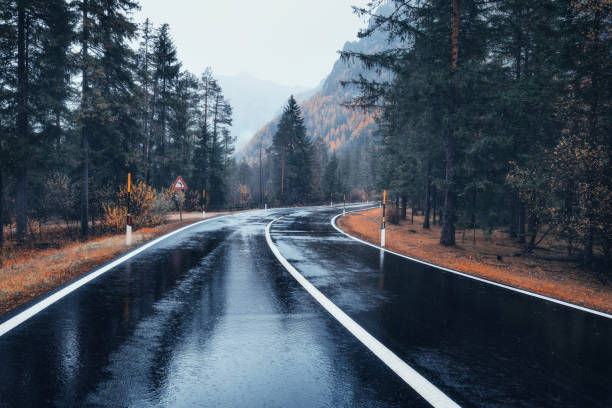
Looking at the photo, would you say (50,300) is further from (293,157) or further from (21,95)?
(293,157)

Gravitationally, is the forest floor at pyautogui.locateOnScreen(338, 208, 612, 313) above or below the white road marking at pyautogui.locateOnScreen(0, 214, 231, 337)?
below

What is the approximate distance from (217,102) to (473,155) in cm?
4252

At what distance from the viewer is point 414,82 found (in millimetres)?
14359

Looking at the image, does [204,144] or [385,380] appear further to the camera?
[204,144]

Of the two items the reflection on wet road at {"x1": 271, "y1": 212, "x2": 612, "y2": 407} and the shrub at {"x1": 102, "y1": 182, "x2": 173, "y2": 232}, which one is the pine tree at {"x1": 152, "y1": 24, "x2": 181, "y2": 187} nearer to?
the shrub at {"x1": 102, "y1": 182, "x2": 173, "y2": 232}

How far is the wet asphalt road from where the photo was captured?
294cm

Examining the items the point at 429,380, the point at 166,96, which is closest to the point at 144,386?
the point at 429,380

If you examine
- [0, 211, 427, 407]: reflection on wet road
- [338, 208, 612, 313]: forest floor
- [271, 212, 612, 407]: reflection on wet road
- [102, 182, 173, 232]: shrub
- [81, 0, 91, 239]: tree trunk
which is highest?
[81, 0, 91, 239]: tree trunk

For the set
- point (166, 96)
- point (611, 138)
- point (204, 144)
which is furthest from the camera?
point (204, 144)

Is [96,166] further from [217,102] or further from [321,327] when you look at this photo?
[217,102]

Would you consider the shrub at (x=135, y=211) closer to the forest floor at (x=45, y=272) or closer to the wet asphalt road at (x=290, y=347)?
the forest floor at (x=45, y=272)

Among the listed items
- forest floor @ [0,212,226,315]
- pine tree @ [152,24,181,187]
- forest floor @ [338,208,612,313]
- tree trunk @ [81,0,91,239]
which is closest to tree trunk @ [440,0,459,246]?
forest floor @ [338,208,612,313]

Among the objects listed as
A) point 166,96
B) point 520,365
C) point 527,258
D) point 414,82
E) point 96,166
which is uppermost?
point 166,96

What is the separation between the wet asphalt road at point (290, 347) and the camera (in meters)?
2.94
